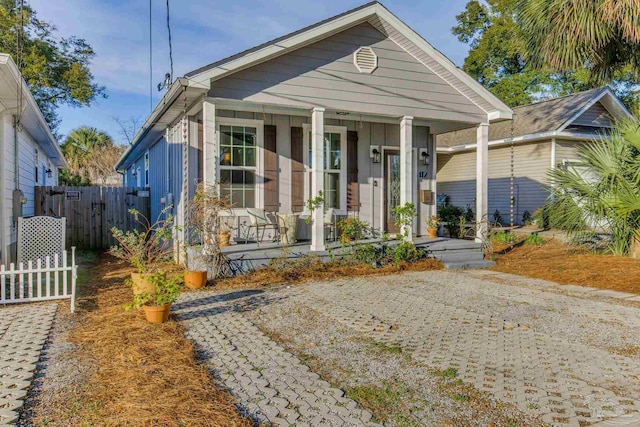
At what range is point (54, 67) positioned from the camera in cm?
2189

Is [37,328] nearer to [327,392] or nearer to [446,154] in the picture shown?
[327,392]

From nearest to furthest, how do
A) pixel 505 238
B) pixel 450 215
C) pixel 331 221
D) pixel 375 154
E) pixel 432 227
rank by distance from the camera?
pixel 331 221 → pixel 375 154 → pixel 432 227 → pixel 505 238 → pixel 450 215

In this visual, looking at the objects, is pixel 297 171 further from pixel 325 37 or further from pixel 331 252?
pixel 325 37

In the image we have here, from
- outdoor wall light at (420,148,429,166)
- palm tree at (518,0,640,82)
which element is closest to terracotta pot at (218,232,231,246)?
outdoor wall light at (420,148,429,166)

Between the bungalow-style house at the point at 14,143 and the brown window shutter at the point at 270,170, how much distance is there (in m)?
4.12

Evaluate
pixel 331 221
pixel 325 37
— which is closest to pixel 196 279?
pixel 331 221

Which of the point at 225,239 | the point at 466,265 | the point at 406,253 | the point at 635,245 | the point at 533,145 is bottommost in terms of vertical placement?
the point at 466,265

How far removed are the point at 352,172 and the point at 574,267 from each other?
15.6ft

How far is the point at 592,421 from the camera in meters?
2.75

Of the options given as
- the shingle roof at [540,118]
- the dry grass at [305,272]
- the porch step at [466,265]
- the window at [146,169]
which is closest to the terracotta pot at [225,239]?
the dry grass at [305,272]

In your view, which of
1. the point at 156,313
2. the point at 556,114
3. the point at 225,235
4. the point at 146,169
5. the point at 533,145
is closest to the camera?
the point at 156,313

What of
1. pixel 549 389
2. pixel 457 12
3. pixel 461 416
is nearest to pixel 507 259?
pixel 549 389

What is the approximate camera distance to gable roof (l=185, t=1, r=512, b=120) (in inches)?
286

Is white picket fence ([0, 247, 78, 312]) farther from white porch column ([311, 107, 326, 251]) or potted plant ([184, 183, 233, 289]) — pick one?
white porch column ([311, 107, 326, 251])
